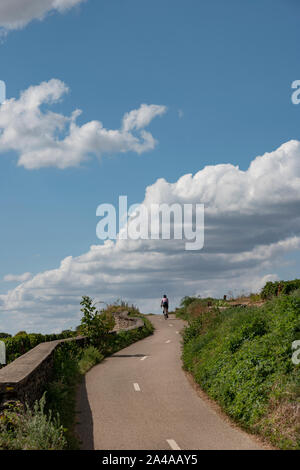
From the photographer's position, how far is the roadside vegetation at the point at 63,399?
9914mm

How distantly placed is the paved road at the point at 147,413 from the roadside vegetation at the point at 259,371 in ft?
1.71

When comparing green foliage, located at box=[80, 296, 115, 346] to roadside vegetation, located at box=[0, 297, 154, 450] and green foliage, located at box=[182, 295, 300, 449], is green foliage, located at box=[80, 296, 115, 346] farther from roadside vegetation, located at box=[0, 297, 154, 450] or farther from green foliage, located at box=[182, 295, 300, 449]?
green foliage, located at box=[182, 295, 300, 449]

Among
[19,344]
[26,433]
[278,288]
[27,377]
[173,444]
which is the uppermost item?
[278,288]

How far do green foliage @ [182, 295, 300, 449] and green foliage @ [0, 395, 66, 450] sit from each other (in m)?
4.70

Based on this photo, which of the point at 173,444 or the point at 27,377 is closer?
the point at 173,444

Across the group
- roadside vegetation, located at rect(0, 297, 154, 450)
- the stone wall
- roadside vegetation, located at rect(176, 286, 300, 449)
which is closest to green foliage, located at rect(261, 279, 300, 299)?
roadside vegetation, located at rect(0, 297, 154, 450)

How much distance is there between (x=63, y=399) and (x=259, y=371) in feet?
18.5

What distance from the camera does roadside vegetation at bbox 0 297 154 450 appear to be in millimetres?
9914

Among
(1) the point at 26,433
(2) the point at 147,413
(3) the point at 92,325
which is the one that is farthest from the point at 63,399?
(3) the point at 92,325

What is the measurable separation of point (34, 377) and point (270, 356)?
6.45 metres

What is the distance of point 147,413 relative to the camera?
1391 cm

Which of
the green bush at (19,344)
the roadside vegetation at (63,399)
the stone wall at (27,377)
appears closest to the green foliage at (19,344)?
the green bush at (19,344)

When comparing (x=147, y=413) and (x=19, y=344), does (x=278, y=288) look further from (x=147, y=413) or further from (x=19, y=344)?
(x=147, y=413)
